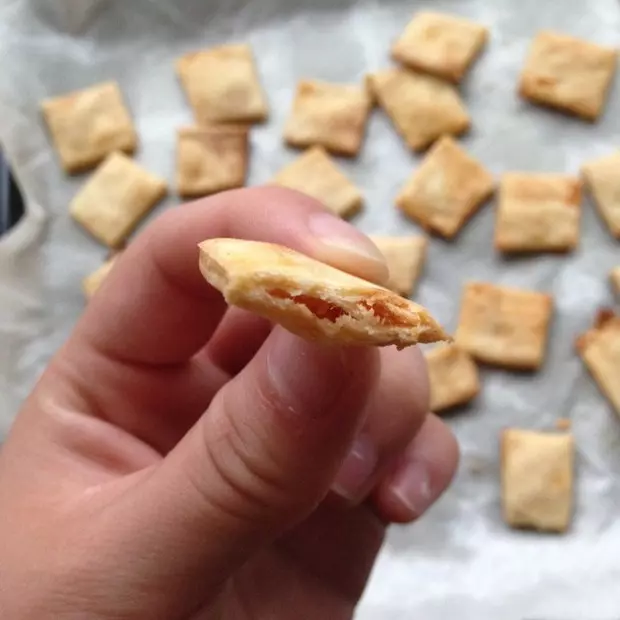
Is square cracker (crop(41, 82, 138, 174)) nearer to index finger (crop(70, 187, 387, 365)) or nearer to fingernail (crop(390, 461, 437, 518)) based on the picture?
index finger (crop(70, 187, 387, 365))

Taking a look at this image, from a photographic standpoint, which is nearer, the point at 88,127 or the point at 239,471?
the point at 239,471

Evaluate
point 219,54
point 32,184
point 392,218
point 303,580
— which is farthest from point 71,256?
point 303,580

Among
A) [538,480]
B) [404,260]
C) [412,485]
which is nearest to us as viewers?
[412,485]

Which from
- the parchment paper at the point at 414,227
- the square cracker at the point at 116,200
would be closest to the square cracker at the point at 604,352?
the parchment paper at the point at 414,227

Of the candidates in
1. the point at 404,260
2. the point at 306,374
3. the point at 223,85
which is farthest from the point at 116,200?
the point at 306,374

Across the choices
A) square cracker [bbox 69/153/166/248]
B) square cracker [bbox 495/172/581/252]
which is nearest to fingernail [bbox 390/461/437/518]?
square cracker [bbox 495/172/581/252]

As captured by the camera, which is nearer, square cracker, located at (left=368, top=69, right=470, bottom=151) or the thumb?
the thumb

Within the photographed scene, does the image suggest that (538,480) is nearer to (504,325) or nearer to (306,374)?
(504,325)
